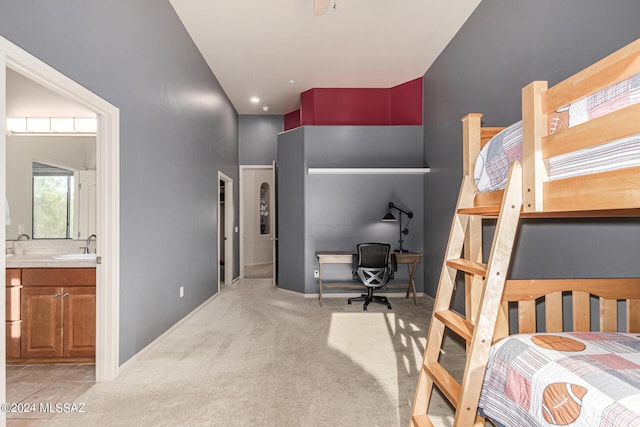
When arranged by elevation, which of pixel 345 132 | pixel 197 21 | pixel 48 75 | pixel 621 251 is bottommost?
pixel 621 251

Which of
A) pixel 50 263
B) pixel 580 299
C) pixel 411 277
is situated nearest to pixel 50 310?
pixel 50 263

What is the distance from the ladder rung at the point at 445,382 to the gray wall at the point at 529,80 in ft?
3.54

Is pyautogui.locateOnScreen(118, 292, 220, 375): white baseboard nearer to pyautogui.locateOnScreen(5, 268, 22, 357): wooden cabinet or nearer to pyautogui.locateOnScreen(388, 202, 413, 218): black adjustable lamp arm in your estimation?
pyautogui.locateOnScreen(5, 268, 22, 357): wooden cabinet

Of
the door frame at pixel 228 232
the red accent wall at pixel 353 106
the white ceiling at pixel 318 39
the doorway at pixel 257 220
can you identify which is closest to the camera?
the white ceiling at pixel 318 39

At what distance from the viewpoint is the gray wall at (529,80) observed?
1.87m

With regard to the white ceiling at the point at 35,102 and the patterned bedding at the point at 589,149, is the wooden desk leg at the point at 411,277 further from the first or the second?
the white ceiling at the point at 35,102

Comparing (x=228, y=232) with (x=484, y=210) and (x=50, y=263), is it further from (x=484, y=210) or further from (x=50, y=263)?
(x=484, y=210)

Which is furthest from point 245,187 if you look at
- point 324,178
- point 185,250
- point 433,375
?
point 433,375

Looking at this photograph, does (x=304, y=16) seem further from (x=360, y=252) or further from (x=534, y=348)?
(x=534, y=348)

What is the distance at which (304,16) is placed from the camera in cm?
360

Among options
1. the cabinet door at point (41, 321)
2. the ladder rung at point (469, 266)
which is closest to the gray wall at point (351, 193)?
the cabinet door at point (41, 321)

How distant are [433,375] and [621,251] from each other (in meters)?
1.19

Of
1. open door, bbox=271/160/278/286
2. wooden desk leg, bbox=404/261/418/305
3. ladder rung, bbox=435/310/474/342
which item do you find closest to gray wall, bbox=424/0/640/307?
wooden desk leg, bbox=404/261/418/305

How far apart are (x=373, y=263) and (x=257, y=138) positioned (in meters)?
3.67
